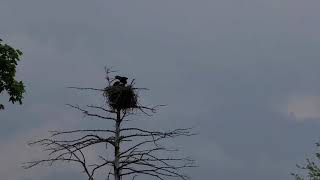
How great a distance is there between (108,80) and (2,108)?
3174mm

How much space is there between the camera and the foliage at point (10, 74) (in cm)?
1695

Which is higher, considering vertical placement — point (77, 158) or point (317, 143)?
point (317, 143)

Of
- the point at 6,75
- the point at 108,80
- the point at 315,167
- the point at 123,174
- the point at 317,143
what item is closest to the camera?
the point at 123,174

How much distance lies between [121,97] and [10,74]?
3101 millimetres

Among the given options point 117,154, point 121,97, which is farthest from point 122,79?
point 117,154

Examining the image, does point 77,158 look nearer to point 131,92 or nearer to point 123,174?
point 123,174

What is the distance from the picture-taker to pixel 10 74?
1703 centimetres

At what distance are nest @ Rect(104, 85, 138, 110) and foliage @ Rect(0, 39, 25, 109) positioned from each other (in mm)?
2514

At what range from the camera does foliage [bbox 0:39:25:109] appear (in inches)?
667

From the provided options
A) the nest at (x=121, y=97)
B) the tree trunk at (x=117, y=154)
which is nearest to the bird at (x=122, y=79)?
the nest at (x=121, y=97)

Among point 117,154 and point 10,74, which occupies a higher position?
point 10,74

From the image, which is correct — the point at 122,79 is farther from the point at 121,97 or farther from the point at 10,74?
the point at 10,74

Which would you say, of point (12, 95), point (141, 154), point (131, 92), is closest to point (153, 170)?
point (141, 154)

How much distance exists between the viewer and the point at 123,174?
13.8 meters
